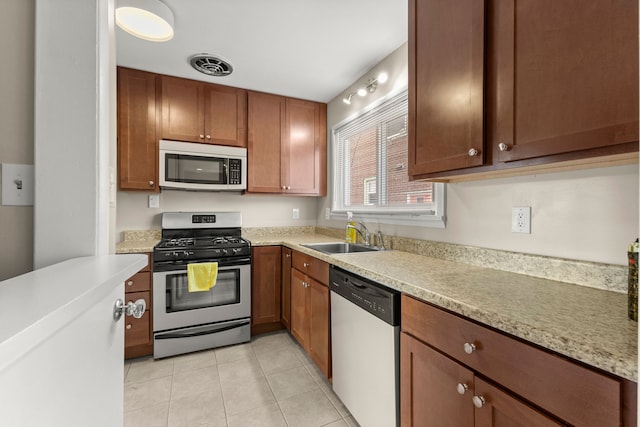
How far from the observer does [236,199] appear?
310cm

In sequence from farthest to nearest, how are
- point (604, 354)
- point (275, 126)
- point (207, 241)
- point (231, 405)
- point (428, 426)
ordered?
1. point (275, 126)
2. point (207, 241)
3. point (231, 405)
4. point (428, 426)
5. point (604, 354)

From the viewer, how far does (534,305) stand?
885mm

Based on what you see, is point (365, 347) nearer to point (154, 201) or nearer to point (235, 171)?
point (235, 171)

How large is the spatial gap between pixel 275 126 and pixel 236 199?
0.87 meters

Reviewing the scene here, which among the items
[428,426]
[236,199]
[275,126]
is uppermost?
[275,126]

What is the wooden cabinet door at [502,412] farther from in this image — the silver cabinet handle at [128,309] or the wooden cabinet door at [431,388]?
the silver cabinet handle at [128,309]

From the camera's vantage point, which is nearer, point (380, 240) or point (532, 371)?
point (532, 371)

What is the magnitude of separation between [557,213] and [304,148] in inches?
91.9

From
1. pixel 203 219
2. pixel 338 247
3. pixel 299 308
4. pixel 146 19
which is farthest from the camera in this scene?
pixel 203 219

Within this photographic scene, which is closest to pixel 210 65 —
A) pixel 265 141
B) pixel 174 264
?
pixel 265 141

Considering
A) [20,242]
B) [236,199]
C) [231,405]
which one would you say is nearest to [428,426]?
[231,405]

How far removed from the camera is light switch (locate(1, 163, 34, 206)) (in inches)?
33.8

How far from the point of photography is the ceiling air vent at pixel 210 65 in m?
2.25

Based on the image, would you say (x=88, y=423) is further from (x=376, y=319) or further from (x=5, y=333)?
(x=376, y=319)
